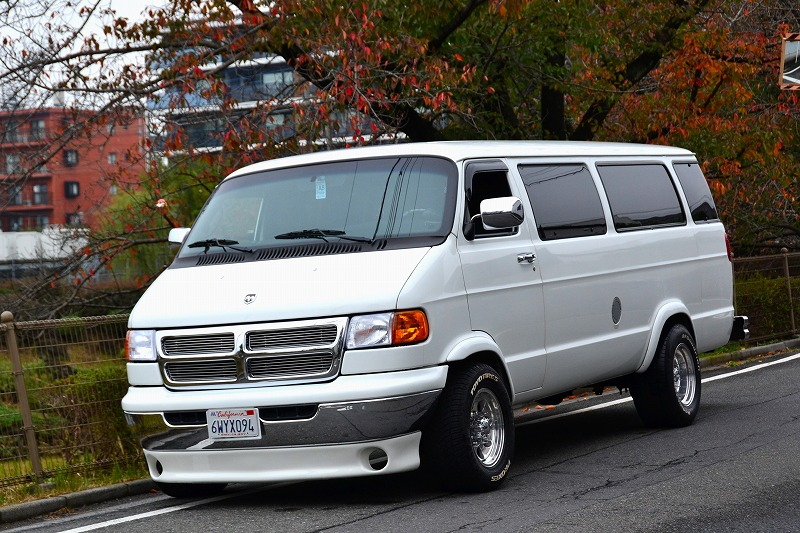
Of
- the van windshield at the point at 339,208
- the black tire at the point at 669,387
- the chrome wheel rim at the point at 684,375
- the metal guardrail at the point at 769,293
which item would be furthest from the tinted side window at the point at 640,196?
the metal guardrail at the point at 769,293

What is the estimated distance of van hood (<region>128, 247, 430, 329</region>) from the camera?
696 centimetres

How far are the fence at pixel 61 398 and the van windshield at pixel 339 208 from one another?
1.55 m

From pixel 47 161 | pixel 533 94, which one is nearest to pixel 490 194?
pixel 47 161

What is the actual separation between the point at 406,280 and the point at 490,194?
1387mm

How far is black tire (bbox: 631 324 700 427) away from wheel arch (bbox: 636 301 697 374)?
0.06 meters

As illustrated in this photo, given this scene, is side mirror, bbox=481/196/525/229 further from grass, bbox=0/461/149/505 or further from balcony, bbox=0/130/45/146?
balcony, bbox=0/130/45/146

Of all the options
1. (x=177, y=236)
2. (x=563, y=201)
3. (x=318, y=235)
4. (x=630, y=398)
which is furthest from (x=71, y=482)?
(x=630, y=398)

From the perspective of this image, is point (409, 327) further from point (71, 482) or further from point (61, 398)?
point (61, 398)

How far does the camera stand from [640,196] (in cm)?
1008

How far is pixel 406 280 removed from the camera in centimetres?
704

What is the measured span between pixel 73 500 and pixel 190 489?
3.09 feet

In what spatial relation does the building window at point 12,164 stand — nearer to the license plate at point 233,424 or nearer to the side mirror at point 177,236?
the side mirror at point 177,236

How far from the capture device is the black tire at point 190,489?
7.84m

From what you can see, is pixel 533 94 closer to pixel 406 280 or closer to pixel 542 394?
pixel 542 394
